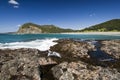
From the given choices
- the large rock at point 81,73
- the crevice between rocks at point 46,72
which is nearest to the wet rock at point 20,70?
the crevice between rocks at point 46,72

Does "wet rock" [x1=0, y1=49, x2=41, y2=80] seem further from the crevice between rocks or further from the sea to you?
the sea

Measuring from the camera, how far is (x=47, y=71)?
14.3 meters

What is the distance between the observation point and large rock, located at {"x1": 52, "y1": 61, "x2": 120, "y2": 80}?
1251 centimetres

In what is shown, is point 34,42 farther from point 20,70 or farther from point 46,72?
point 20,70

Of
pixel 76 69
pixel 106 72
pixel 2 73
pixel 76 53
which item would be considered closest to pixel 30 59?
pixel 2 73

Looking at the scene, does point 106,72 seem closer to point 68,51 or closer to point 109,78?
point 109,78

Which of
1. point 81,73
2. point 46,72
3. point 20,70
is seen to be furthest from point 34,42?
point 81,73

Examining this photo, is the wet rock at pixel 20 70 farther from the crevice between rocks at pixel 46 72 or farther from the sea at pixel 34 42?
the sea at pixel 34 42

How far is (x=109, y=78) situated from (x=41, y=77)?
220 inches

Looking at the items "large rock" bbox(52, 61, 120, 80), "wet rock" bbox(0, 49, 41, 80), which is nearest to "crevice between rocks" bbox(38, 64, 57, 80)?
"large rock" bbox(52, 61, 120, 80)

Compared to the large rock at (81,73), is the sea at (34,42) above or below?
below

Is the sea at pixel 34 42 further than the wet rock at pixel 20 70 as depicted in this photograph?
Yes

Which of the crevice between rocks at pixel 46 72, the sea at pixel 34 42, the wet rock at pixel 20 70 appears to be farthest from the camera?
the sea at pixel 34 42

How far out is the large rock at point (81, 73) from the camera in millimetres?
12508
